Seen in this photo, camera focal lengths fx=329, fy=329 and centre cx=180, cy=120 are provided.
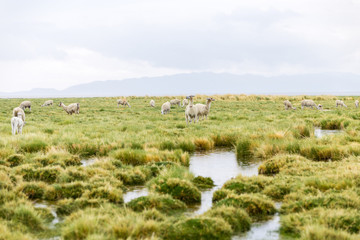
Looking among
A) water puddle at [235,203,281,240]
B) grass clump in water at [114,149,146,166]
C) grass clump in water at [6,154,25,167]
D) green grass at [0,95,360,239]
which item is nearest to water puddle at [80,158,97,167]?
green grass at [0,95,360,239]

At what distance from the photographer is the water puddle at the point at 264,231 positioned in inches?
212

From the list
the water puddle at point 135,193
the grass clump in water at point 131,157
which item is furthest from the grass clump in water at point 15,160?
the water puddle at point 135,193

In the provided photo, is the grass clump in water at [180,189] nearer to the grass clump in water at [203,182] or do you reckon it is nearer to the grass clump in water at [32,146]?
the grass clump in water at [203,182]

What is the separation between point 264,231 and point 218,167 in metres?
5.02

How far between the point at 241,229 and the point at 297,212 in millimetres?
1297

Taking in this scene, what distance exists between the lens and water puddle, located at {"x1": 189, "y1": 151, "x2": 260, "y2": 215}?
9141 mm

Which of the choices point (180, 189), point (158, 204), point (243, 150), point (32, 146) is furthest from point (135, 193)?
point (32, 146)

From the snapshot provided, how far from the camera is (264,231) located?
18.6ft

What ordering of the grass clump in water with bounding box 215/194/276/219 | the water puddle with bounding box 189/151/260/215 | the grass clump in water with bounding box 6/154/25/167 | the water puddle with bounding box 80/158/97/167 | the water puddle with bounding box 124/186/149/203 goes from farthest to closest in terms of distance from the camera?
the water puddle with bounding box 80/158/97/167 < the grass clump in water with bounding box 6/154/25/167 < the water puddle with bounding box 189/151/260/215 < the water puddle with bounding box 124/186/149/203 < the grass clump in water with bounding box 215/194/276/219

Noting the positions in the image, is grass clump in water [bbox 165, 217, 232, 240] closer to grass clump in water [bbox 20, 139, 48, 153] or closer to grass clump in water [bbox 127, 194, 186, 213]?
grass clump in water [bbox 127, 194, 186, 213]

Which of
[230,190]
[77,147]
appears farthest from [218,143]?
[230,190]

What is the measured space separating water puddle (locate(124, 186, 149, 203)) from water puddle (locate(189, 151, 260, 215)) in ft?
4.65

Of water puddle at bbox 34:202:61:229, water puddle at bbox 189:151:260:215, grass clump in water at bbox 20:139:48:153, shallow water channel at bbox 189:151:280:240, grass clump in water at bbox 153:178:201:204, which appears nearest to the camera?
shallow water channel at bbox 189:151:280:240

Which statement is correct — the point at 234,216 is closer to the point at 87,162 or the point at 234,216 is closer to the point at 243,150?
the point at 87,162
